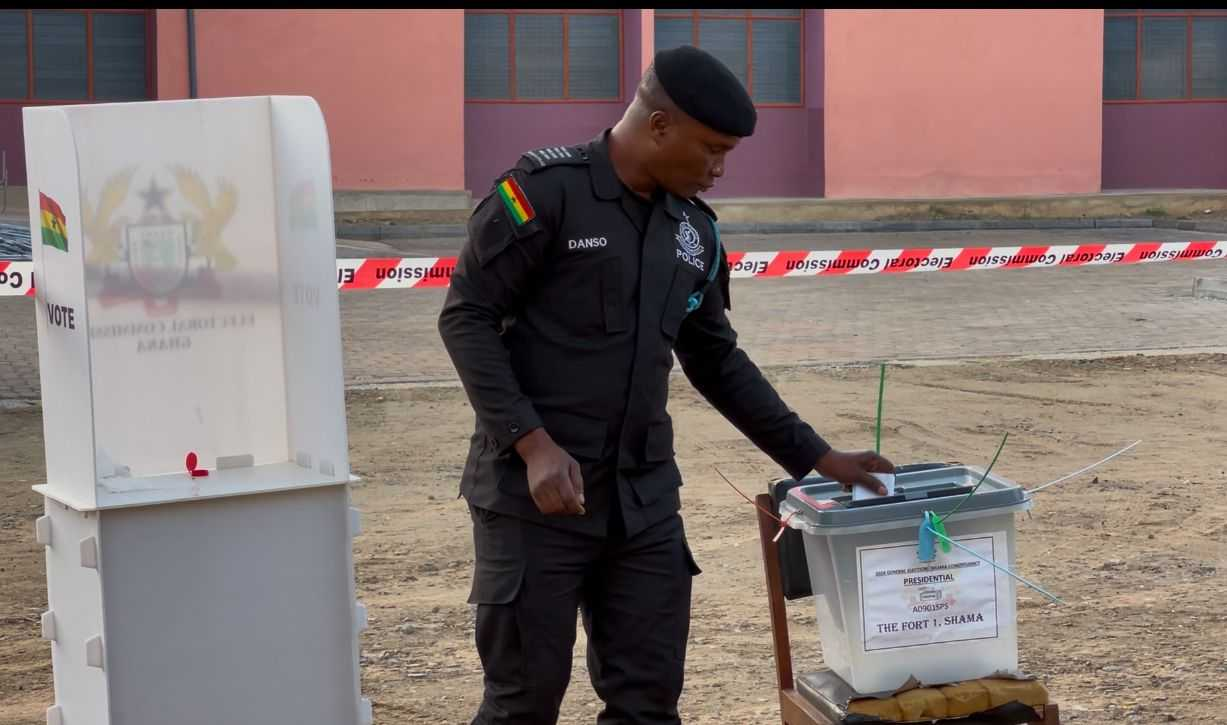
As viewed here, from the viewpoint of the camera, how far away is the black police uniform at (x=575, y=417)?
10.4ft

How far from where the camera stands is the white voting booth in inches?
127

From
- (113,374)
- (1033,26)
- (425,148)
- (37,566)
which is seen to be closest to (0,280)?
(37,566)

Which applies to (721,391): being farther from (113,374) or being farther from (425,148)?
(425,148)

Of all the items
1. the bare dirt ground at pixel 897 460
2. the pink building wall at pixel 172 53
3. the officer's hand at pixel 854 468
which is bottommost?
the bare dirt ground at pixel 897 460

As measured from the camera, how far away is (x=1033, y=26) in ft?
83.1

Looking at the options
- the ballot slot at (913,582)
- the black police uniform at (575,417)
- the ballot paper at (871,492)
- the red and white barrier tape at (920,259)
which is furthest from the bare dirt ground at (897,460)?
the red and white barrier tape at (920,259)

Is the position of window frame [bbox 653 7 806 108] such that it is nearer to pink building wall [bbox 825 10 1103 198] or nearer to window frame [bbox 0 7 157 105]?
pink building wall [bbox 825 10 1103 198]

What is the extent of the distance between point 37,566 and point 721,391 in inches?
140

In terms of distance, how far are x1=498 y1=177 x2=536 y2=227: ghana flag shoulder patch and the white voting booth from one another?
0.45 meters

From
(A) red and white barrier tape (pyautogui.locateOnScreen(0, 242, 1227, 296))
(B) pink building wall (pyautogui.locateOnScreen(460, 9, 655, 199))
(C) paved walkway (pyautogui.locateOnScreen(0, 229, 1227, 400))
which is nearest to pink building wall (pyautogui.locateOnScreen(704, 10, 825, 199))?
(B) pink building wall (pyautogui.locateOnScreen(460, 9, 655, 199))

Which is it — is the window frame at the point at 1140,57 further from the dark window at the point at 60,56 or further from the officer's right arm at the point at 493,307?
the officer's right arm at the point at 493,307

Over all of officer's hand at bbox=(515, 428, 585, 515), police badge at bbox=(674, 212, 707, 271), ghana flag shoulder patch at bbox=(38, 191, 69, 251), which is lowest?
officer's hand at bbox=(515, 428, 585, 515)

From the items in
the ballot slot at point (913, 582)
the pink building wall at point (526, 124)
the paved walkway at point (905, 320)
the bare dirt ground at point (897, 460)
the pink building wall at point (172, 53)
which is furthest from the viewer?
the pink building wall at point (526, 124)

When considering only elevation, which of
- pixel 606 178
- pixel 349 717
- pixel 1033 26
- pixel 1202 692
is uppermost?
pixel 1033 26
